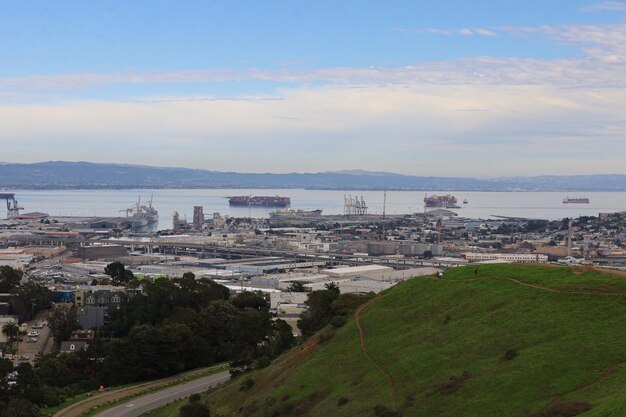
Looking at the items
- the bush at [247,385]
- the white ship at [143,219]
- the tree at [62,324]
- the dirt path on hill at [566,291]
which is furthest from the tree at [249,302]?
the white ship at [143,219]

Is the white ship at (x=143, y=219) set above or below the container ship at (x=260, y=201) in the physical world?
below

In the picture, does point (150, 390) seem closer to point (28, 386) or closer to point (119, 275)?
point (28, 386)

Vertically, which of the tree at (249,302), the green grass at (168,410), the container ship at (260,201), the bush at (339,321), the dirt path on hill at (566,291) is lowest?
the container ship at (260,201)

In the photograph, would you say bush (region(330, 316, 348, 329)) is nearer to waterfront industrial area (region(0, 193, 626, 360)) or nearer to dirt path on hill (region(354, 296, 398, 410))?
dirt path on hill (region(354, 296, 398, 410))

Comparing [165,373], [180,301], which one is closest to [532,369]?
[165,373]

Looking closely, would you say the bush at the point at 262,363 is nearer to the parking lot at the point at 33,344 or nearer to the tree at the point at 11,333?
the parking lot at the point at 33,344

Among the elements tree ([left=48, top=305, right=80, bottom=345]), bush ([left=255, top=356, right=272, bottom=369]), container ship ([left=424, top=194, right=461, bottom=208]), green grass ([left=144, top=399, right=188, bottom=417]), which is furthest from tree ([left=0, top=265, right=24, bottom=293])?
container ship ([left=424, top=194, right=461, bottom=208])
